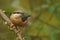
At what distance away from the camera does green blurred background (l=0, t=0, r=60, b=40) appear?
278 centimetres

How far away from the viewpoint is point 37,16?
10.3 ft

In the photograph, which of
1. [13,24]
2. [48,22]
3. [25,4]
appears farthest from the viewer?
[25,4]

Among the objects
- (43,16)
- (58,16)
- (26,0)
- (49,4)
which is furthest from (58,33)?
(26,0)

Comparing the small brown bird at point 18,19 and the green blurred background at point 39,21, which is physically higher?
the small brown bird at point 18,19

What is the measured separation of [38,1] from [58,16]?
551 mm

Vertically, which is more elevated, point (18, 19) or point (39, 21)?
point (18, 19)

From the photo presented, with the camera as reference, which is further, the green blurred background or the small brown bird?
the green blurred background

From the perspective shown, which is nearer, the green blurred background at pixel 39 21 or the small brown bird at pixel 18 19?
the small brown bird at pixel 18 19

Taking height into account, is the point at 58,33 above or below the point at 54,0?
below

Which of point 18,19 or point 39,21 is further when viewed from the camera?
point 39,21

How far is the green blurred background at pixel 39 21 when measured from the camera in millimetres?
2783

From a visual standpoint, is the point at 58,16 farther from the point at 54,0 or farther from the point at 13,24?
the point at 13,24

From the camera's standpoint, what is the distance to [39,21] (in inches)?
123

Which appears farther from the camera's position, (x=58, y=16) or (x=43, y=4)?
(x=43, y=4)
